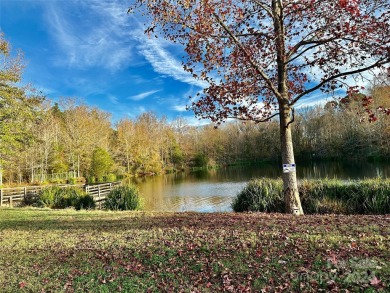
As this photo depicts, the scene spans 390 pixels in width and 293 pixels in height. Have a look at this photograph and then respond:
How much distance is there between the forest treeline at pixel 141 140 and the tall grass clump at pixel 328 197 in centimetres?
1060

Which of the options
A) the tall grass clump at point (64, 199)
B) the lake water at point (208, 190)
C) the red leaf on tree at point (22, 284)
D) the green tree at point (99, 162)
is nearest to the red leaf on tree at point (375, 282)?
the red leaf on tree at point (22, 284)

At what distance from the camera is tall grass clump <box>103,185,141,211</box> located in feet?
43.0


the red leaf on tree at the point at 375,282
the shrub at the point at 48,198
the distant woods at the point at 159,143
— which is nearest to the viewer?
the red leaf on tree at the point at 375,282

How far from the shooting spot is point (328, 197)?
949cm

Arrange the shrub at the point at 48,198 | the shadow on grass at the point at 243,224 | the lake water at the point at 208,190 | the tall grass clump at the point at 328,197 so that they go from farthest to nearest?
the lake water at the point at 208,190
the shrub at the point at 48,198
the tall grass clump at the point at 328,197
the shadow on grass at the point at 243,224

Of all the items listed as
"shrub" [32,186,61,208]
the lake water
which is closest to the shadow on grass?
the lake water

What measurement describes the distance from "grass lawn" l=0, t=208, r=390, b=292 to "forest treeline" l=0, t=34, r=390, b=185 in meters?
12.6

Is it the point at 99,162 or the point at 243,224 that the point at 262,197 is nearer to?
the point at 243,224

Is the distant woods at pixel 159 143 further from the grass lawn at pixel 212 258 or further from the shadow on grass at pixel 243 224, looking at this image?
the grass lawn at pixel 212 258

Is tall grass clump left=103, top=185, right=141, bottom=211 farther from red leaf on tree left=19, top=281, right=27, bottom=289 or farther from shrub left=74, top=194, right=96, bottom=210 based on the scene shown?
red leaf on tree left=19, top=281, right=27, bottom=289

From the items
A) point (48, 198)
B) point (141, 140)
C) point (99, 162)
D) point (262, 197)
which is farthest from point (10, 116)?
point (141, 140)

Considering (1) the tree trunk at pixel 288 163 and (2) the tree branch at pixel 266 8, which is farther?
(1) the tree trunk at pixel 288 163

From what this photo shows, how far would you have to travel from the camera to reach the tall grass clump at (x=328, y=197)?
28.9ft

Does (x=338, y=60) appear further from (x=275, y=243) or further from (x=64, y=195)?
(x=64, y=195)
